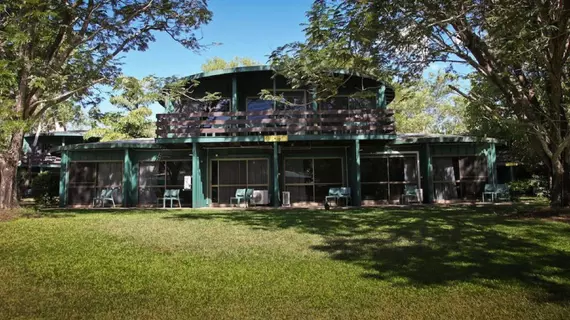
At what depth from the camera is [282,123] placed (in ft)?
56.9

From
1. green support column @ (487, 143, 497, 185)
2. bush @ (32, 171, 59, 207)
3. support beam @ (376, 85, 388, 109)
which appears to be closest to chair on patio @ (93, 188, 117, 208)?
bush @ (32, 171, 59, 207)

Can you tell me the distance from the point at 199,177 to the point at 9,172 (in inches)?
284

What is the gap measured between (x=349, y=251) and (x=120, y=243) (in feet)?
14.5

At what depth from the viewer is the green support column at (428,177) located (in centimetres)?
1886

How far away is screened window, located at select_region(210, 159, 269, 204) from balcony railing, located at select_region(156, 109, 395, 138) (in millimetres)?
1998

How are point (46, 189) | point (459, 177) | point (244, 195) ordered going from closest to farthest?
point (244, 195), point (459, 177), point (46, 189)

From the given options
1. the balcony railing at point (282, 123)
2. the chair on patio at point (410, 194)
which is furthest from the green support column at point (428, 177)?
the balcony railing at point (282, 123)

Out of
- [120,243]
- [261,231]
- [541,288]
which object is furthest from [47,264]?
[541,288]

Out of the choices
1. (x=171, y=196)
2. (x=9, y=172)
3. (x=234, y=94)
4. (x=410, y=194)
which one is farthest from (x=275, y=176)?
(x=9, y=172)

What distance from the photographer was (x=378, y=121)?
690 inches

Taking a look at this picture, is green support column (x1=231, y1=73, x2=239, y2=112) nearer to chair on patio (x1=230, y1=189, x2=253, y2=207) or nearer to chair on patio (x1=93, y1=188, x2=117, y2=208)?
chair on patio (x1=230, y1=189, x2=253, y2=207)

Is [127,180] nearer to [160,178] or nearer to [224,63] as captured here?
[160,178]

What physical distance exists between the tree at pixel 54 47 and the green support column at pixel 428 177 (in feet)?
36.3

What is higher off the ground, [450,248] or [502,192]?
[502,192]
